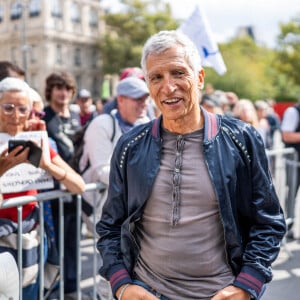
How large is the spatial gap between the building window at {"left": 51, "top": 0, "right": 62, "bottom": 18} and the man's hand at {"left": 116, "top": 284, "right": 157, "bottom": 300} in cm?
5352

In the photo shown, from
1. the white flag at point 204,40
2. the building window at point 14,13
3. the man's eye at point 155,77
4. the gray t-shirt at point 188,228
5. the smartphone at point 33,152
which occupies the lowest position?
the gray t-shirt at point 188,228

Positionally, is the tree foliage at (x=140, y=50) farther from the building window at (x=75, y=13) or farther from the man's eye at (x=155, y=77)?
the man's eye at (x=155, y=77)

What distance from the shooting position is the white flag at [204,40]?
193 inches

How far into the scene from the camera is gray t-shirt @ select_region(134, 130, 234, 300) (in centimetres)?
199

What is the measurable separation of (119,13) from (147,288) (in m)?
54.9

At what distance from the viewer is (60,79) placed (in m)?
4.90

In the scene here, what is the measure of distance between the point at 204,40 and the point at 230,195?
3.22 m

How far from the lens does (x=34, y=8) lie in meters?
52.3

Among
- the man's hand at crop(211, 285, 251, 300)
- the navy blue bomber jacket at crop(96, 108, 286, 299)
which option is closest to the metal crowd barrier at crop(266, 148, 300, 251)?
the navy blue bomber jacket at crop(96, 108, 286, 299)

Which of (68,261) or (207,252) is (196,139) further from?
(68,261)

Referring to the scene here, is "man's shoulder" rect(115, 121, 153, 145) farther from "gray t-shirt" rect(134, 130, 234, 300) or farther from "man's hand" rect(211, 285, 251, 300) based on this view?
"man's hand" rect(211, 285, 251, 300)

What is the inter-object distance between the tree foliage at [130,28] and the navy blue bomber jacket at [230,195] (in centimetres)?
5204

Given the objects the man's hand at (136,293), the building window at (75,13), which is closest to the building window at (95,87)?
the building window at (75,13)

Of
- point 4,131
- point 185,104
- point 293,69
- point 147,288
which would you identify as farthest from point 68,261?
point 293,69
